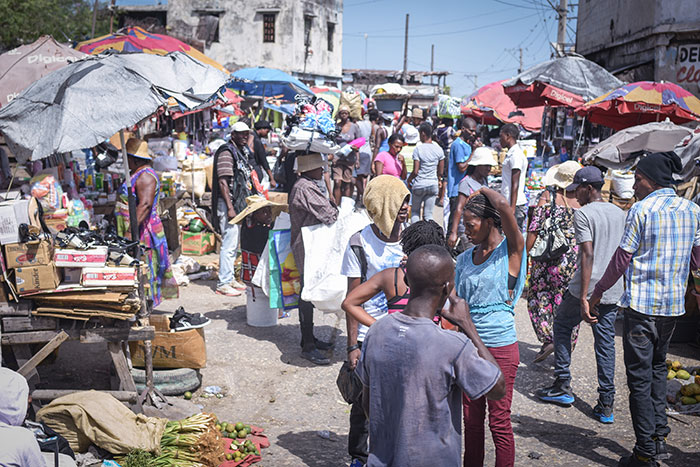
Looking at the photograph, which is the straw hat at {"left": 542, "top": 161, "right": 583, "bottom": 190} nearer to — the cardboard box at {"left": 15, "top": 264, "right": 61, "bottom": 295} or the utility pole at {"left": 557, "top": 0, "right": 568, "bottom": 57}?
the cardboard box at {"left": 15, "top": 264, "right": 61, "bottom": 295}

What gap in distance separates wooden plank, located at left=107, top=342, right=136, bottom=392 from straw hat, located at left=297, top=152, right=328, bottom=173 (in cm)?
253

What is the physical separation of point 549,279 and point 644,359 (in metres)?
1.82

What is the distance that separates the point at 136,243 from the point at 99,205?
429cm

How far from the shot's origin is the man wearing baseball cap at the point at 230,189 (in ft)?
27.5

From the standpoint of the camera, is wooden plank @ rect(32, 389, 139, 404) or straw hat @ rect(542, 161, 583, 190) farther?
straw hat @ rect(542, 161, 583, 190)

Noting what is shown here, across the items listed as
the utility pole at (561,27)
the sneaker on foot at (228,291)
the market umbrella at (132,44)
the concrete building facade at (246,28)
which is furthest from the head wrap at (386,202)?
the concrete building facade at (246,28)

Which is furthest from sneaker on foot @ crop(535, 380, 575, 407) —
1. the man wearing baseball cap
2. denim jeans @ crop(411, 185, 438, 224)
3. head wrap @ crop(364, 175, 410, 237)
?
denim jeans @ crop(411, 185, 438, 224)

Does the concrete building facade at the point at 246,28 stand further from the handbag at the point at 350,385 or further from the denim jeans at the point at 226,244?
the handbag at the point at 350,385

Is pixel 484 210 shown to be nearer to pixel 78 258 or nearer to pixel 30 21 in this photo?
pixel 78 258

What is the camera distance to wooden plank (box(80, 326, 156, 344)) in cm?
482

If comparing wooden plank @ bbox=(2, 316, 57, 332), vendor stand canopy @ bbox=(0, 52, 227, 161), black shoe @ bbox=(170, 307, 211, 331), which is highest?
vendor stand canopy @ bbox=(0, 52, 227, 161)

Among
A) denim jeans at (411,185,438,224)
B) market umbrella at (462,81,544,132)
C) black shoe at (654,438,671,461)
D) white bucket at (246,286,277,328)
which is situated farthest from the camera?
market umbrella at (462,81,544,132)

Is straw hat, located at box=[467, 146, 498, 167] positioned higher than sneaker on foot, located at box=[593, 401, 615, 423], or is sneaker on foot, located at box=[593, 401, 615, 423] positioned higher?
straw hat, located at box=[467, 146, 498, 167]

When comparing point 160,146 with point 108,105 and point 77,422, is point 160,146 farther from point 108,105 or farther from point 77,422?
point 77,422
